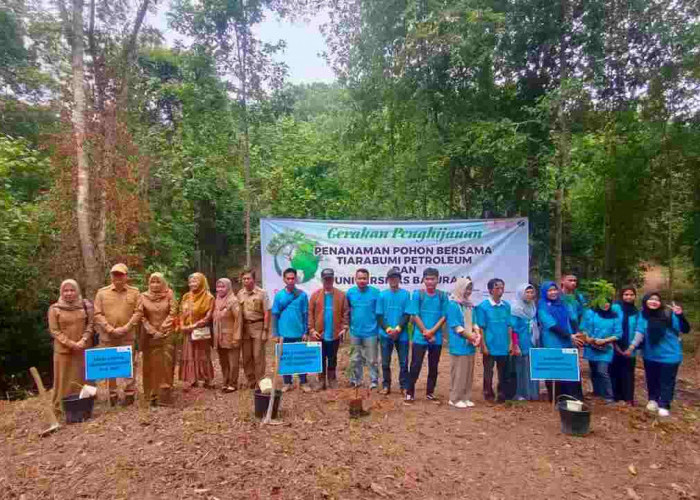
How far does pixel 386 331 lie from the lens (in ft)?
18.7

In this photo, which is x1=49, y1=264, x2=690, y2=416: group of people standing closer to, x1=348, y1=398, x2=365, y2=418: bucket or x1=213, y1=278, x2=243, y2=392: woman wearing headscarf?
x1=213, y1=278, x2=243, y2=392: woman wearing headscarf

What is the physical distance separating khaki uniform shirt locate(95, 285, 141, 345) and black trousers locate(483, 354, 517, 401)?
3817 millimetres

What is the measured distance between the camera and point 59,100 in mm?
10164

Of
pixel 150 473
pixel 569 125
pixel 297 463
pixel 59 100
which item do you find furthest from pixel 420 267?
pixel 59 100

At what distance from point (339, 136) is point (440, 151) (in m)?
2.24

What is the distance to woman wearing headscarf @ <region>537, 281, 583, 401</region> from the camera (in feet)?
17.5

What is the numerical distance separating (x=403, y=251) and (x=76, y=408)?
499cm

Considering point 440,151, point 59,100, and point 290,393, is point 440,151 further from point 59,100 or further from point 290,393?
point 59,100

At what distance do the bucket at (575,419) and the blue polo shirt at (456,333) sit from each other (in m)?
1.10

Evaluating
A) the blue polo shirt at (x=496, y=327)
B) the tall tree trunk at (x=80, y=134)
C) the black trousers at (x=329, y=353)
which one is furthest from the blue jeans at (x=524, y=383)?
the tall tree trunk at (x=80, y=134)

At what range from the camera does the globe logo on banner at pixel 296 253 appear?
8000 mm

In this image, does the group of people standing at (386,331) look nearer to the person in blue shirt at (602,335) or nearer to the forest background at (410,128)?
the person in blue shirt at (602,335)

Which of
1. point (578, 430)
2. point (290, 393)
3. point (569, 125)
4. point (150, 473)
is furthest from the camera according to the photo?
point (569, 125)

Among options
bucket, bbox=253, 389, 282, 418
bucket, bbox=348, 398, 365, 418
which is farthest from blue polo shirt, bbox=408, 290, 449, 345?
bucket, bbox=253, 389, 282, 418
